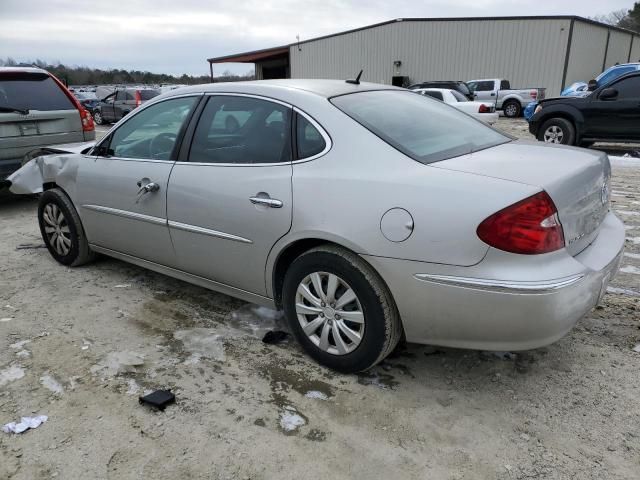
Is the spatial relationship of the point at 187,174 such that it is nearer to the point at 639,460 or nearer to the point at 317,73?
the point at 639,460

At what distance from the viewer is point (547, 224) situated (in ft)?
7.57

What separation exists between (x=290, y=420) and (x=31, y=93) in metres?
6.08

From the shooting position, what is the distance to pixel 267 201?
2922 mm

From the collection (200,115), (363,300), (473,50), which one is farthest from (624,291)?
(473,50)

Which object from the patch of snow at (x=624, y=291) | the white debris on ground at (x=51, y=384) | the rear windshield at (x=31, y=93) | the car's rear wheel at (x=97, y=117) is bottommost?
the white debris on ground at (x=51, y=384)

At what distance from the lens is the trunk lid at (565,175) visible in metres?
2.42

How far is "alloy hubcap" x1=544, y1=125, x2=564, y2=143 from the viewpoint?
10630mm

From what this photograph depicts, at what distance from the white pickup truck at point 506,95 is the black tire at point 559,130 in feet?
41.4

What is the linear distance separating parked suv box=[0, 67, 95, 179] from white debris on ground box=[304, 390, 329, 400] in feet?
17.5

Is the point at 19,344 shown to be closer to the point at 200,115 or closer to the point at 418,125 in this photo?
the point at 200,115

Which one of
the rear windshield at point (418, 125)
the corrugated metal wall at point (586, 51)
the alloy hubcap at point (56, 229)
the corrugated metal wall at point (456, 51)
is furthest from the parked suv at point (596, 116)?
the corrugated metal wall at point (586, 51)

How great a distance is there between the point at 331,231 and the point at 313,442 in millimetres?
1021

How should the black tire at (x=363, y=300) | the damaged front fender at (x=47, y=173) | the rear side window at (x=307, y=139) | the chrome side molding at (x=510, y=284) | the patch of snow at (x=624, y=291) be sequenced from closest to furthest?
the chrome side molding at (x=510, y=284), the black tire at (x=363, y=300), the rear side window at (x=307, y=139), the patch of snow at (x=624, y=291), the damaged front fender at (x=47, y=173)

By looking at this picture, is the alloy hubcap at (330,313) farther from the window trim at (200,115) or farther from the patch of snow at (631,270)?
the patch of snow at (631,270)
